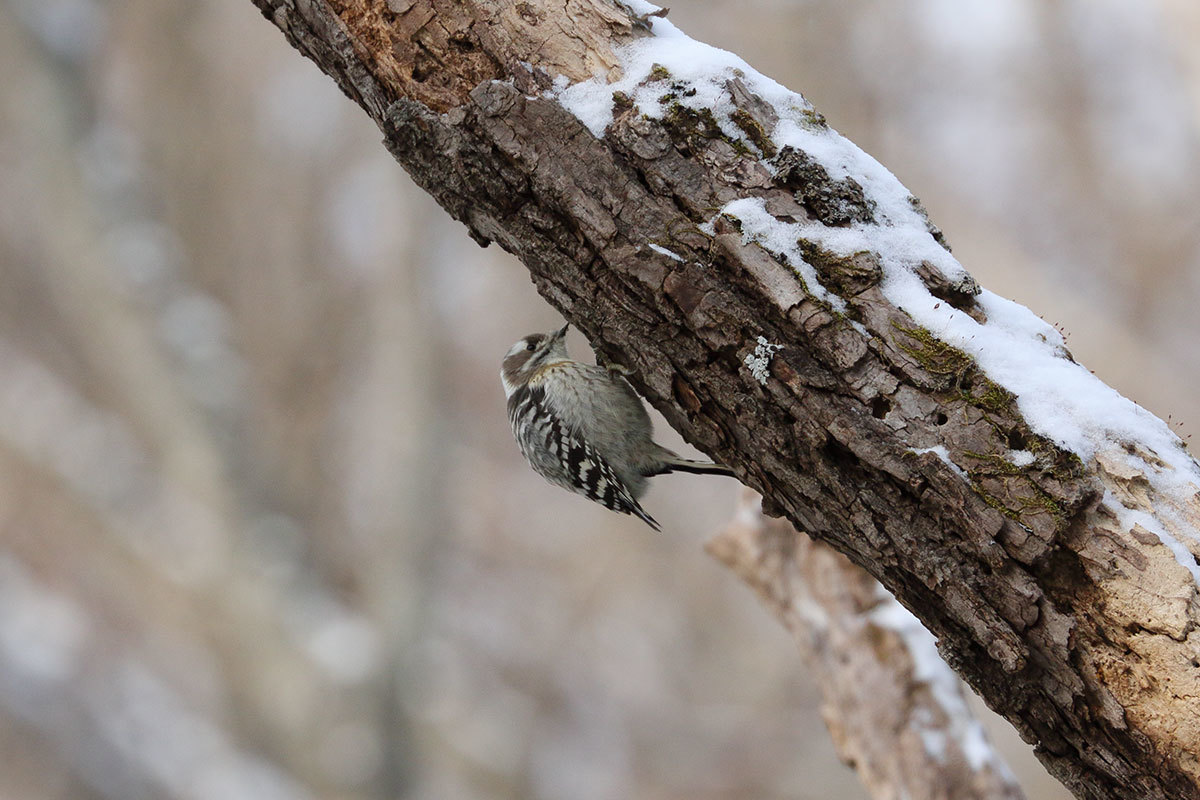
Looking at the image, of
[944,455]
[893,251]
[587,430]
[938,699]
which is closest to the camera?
[944,455]

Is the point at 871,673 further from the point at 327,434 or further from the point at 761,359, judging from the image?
the point at 327,434

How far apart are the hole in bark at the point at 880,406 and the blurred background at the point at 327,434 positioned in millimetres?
6729

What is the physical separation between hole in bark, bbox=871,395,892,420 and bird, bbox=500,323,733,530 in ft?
5.76

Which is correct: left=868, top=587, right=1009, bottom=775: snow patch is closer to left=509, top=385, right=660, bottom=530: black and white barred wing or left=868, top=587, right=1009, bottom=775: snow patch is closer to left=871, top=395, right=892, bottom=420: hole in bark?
left=509, top=385, right=660, bottom=530: black and white barred wing

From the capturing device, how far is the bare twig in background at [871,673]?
119 inches

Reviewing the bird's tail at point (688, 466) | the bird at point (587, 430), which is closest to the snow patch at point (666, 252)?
the bird's tail at point (688, 466)

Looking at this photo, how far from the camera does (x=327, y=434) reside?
12727mm

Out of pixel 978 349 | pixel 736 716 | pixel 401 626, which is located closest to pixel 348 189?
pixel 401 626

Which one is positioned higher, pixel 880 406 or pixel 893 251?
pixel 893 251

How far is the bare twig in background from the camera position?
301cm

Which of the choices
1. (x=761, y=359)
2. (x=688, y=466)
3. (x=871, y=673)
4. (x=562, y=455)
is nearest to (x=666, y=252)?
(x=761, y=359)

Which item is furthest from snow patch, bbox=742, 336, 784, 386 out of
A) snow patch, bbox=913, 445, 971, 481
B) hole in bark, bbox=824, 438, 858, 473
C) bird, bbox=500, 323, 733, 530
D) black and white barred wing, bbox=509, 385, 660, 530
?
black and white barred wing, bbox=509, 385, 660, 530

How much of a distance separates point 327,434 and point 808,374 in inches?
459

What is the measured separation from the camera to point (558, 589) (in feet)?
50.3
